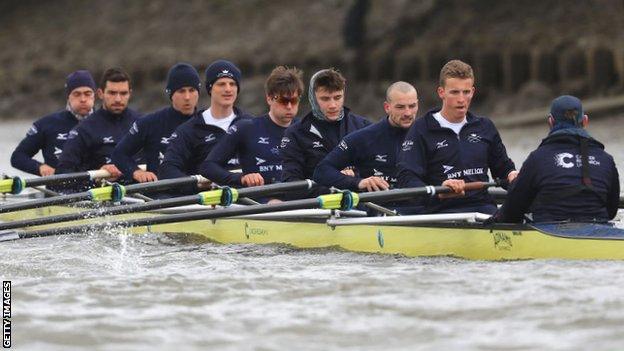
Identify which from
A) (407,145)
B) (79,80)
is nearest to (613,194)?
(407,145)

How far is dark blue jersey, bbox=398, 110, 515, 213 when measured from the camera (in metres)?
11.5

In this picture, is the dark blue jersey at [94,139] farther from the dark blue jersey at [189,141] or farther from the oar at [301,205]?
the oar at [301,205]

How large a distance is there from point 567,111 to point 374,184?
2.06 m

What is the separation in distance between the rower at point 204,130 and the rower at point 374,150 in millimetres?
1860

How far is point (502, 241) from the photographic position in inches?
423

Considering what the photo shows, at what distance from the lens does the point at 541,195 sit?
10422 millimetres

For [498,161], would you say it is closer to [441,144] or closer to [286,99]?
[441,144]

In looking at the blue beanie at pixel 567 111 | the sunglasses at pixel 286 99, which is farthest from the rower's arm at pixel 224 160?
the blue beanie at pixel 567 111

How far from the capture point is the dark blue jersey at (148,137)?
47.9 feet

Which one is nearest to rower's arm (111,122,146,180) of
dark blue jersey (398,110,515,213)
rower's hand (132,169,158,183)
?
rower's hand (132,169,158,183)

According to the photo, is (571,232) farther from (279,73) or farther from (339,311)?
(279,73)

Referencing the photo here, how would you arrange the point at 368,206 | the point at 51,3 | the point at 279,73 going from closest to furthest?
1. the point at 368,206
2. the point at 279,73
3. the point at 51,3

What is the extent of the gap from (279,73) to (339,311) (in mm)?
3964

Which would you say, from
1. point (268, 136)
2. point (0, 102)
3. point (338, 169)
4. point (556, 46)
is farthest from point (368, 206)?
point (0, 102)
